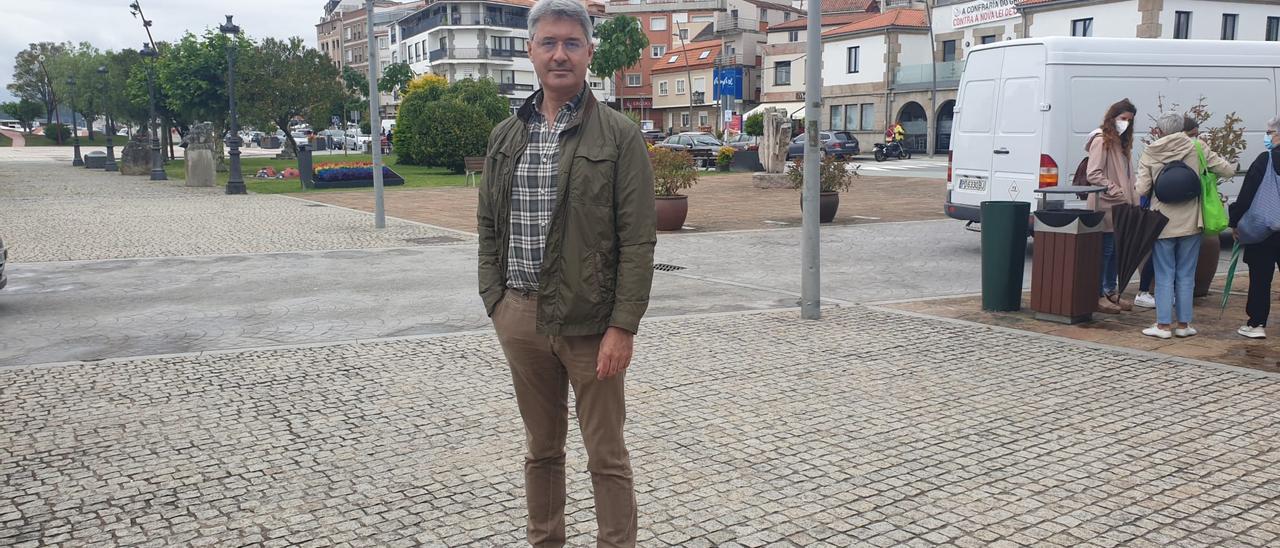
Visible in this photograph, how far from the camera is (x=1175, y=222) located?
24.5 ft

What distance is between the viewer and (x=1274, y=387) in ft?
20.0

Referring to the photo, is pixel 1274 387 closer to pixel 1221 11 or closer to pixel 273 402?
pixel 273 402

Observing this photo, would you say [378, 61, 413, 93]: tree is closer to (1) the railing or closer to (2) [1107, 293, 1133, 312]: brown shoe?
(1) the railing

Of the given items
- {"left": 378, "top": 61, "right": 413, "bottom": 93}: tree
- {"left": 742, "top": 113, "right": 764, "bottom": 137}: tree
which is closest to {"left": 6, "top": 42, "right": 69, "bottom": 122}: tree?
{"left": 378, "top": 61, "right": 413, "bottom": 93}: tree

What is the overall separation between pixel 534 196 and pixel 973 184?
10.5 meters

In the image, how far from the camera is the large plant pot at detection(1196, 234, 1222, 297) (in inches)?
363

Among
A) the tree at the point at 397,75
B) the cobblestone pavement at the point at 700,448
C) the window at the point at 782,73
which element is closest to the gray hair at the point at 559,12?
the cobblestone pavement at the point at 700,448

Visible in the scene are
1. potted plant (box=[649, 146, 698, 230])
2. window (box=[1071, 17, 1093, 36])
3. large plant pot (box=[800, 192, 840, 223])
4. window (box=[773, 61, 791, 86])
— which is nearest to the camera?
potted plant (box=[649, 146, 698, 230])

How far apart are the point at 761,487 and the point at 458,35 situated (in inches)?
3669

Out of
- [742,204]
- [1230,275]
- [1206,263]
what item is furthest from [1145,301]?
[742,204]

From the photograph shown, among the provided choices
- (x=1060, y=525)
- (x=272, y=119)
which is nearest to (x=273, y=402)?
(x=1060, y=525)

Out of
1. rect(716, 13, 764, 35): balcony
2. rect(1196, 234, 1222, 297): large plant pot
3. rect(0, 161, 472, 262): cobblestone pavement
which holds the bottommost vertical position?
rect(0, 161, 472, 262): cobblestone pavement

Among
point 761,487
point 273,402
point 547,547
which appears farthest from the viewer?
point 273,402

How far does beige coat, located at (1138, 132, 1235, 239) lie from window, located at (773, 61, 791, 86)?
62.2 m
